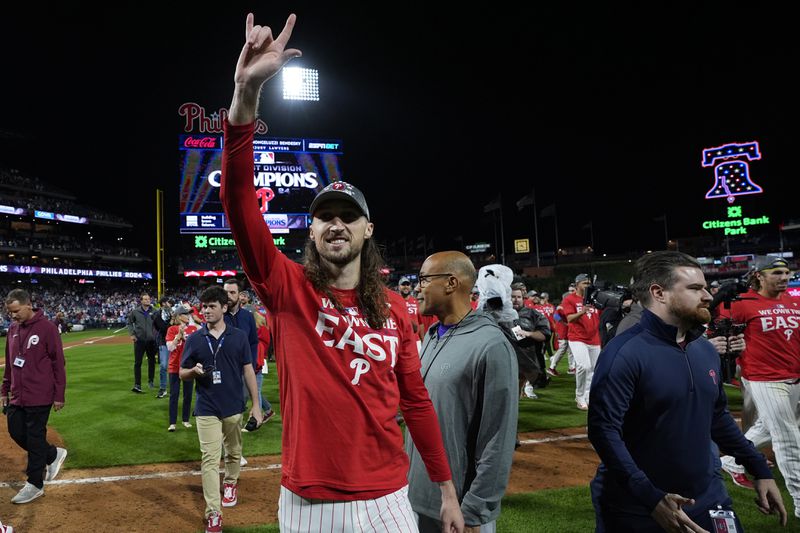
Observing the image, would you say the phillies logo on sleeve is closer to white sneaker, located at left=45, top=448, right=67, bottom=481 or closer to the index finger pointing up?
white sneaker, located at left=45, top=448, right=67, bottom=481

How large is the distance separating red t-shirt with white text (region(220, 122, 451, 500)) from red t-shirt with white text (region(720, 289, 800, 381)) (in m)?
4.79

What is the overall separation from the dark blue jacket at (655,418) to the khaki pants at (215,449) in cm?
357

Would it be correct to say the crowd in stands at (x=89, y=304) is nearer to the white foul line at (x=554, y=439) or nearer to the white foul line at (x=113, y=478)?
the white foul line at (x=113, y=478)

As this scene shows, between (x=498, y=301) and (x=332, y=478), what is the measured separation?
2715 mm

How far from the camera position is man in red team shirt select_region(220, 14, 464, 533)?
1.82m

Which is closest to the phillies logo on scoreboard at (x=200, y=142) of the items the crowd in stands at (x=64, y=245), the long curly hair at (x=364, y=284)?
the long curly hair at (x=364, y=284)

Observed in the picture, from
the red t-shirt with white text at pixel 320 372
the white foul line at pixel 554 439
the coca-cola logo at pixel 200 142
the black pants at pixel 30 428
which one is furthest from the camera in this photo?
the coca-cola logo at pixel 200 142

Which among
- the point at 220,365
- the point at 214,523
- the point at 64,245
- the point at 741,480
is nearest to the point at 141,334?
the point at 220,365

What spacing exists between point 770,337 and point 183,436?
8.08 meters

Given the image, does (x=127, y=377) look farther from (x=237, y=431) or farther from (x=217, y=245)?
(x=217, y=245)

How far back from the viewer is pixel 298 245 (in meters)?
42.5

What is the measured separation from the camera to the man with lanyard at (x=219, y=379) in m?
5.18

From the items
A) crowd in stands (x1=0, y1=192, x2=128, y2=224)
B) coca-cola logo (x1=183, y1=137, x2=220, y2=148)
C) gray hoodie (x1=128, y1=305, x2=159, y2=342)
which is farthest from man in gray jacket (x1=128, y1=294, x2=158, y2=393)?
crowd in stands (x1=0, y1=192, x2=128, y2=224)

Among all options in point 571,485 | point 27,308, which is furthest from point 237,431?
point 571,485
